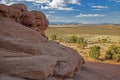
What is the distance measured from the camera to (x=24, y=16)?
22.3m

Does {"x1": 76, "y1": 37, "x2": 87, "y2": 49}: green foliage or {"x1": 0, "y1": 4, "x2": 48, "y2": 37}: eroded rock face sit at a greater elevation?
{"x1": 0, "y1": 4, "x2": 48, "y2": 37}: eroded rock face

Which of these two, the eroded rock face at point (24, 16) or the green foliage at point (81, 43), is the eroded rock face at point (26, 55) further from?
the green foliage at point (81, 43)

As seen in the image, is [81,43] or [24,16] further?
[81,43]

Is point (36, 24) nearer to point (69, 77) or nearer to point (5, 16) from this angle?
point (5, 16)

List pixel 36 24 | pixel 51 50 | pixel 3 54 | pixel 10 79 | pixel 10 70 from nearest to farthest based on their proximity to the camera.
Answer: pixel 10 79 < pixel 10 70 < pixel 3 54 < pixel 51 50 < pixel 36 24

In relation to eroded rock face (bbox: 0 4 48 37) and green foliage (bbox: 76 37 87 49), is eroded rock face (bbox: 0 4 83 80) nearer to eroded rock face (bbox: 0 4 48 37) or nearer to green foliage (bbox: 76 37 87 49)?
eroded rock face (bbox: 0 4 48 37)

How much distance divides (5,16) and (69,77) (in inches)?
295

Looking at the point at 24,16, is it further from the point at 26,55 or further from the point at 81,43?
the point at 81,43

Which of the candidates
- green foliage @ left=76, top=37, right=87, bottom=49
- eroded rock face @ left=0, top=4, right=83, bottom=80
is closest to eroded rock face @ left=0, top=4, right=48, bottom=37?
eroded rock face @ left=0, top=4, right=83, bottom=80

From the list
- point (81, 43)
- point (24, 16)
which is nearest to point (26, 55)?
point (24, 16)

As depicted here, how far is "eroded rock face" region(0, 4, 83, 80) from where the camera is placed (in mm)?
11359

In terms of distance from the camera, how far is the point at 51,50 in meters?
16.1

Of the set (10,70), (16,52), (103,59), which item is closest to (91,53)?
(103,59)

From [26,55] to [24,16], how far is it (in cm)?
917
